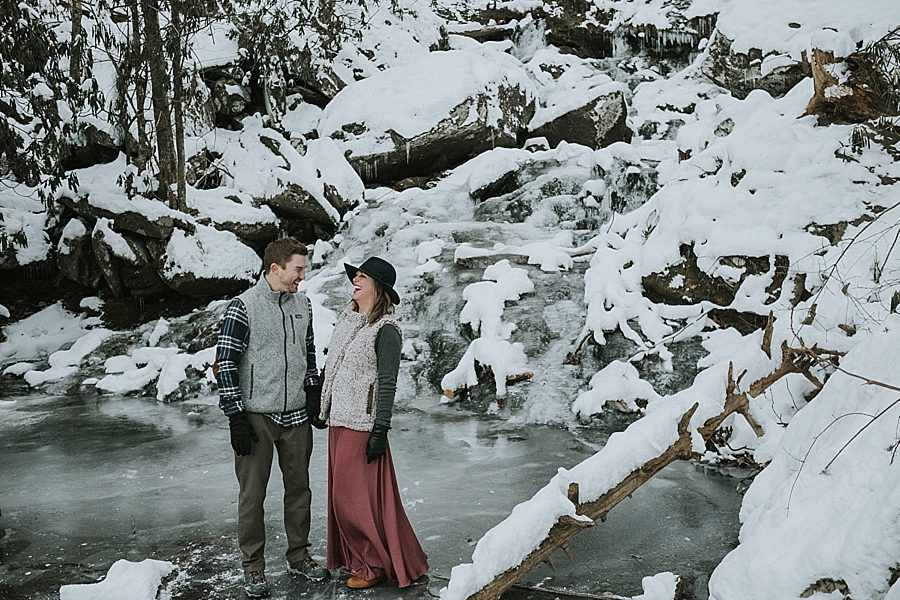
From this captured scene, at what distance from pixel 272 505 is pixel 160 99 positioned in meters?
11.5

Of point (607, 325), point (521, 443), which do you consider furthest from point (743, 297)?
point (521, 443)

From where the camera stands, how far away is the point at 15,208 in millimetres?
15055

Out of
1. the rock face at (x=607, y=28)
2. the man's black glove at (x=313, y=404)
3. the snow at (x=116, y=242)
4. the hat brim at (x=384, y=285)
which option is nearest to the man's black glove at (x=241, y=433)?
the man's black glove at (x=313, y=404)

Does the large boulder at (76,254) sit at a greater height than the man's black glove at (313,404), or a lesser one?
greater

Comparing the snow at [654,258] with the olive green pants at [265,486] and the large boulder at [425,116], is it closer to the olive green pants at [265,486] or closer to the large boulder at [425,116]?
the large boulder at [425,116]

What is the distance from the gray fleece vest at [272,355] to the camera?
13.2ft

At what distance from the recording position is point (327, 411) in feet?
13.8

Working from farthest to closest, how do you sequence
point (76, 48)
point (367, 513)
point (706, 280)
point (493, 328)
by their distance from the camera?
1. point (76, 48)
2. point (493, 328)
3. point (706, 280)
4. point (367, 513)

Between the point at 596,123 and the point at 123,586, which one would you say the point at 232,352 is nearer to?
the point at 123,586

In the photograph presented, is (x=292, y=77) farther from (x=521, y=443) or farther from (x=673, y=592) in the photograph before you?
(x=673, y=592)

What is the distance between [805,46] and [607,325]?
7848 mm

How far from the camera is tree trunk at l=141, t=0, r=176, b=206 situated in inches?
567

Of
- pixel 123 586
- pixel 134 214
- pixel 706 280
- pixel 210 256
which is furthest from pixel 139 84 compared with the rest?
pixel 123 586

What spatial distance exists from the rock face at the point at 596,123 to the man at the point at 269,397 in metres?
15.7
